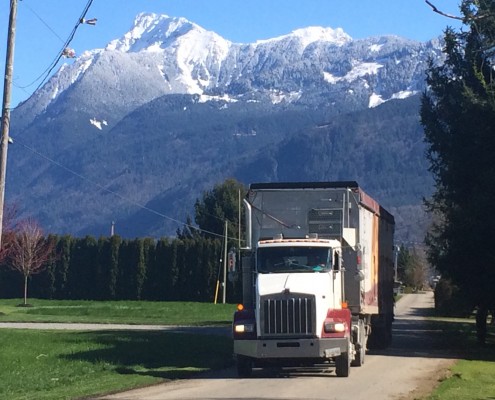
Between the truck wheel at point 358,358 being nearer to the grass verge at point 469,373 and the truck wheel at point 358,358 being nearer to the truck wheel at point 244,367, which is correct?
the grass verge at point 469,373

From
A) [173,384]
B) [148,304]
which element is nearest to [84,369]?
[173,384]

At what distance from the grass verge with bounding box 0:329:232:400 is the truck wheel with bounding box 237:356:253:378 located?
135 cm

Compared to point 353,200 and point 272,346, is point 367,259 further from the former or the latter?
point 272,346

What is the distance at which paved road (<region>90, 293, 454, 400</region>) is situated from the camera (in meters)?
19.3

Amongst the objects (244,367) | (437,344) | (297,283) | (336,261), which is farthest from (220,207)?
(297,283)

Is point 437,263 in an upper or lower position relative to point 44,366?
upper

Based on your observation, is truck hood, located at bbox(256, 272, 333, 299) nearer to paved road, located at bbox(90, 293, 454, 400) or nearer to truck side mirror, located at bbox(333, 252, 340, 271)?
truck side mirror, located at bbox(333, 252, 340, 271)

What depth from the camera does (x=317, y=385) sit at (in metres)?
21.3

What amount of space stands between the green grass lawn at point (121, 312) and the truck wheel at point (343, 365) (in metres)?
28.9

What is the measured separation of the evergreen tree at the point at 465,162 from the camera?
30625 mm

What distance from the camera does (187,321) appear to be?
5331 centimetres

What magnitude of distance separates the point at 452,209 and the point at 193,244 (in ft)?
146

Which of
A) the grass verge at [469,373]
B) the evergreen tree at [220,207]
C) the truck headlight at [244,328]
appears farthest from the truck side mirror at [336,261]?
the evergreen tree at [220,207]

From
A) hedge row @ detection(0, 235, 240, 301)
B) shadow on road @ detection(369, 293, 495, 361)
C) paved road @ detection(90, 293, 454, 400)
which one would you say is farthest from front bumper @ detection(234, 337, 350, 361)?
hedge row @ detection(0, 235, 240, 301)
